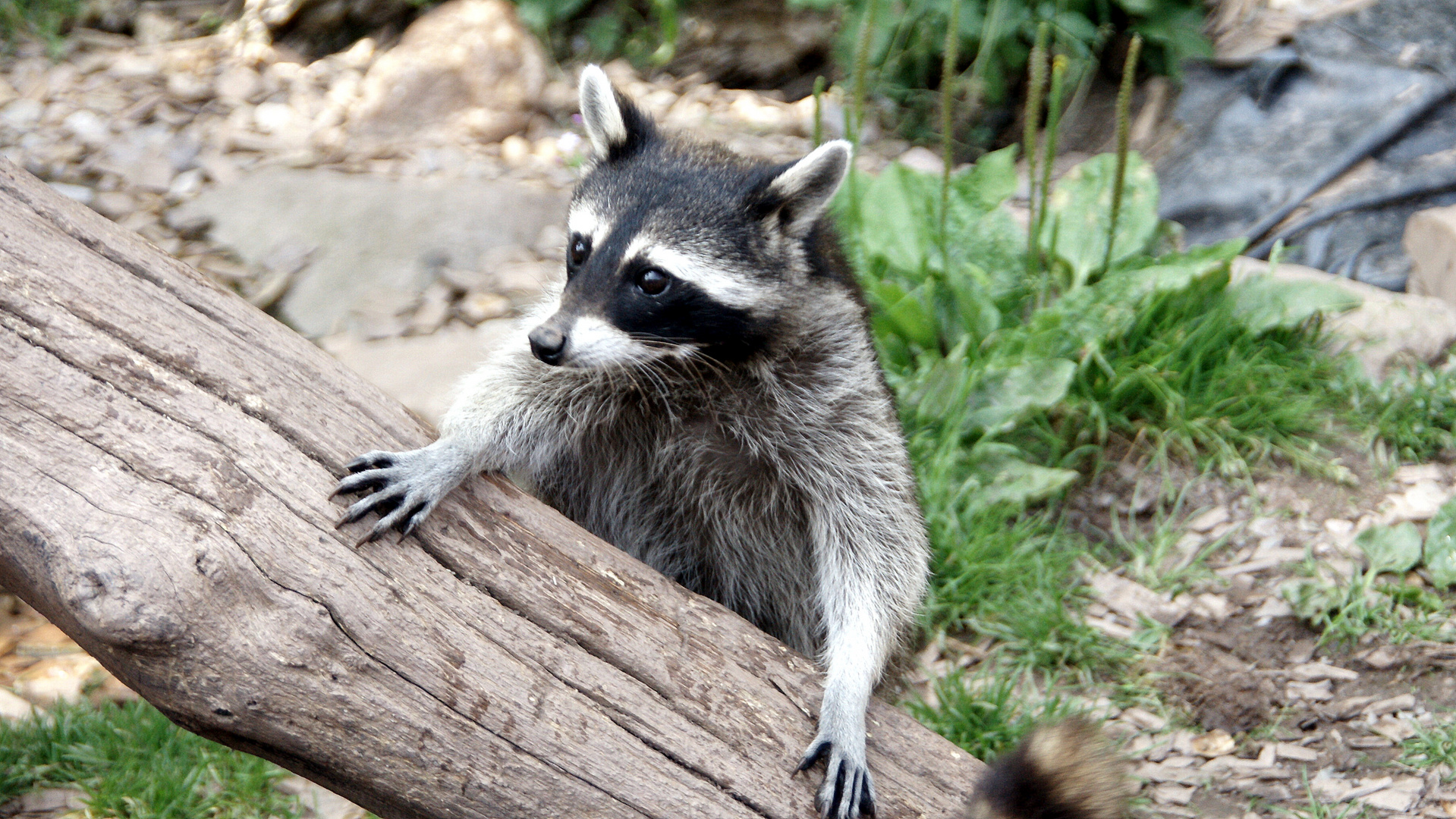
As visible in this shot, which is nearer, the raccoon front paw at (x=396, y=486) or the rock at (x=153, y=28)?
the raccoon front paw at (x=396, y=486)

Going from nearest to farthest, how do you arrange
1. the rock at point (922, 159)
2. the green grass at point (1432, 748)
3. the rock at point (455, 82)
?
1. the green grass at point (1432, 748)
2. the rock at point (922, 159)
3. the rock at point (455, 82)

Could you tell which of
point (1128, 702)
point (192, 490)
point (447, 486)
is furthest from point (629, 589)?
point (1128, 702)

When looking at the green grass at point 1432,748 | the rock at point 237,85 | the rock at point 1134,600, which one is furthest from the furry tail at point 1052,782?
the rock at point 237,85

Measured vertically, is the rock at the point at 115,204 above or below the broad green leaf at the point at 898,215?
below

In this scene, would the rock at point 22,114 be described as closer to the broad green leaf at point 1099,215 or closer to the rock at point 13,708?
the rock at point 13,708

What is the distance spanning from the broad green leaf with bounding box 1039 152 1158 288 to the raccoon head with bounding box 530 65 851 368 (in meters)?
1.74

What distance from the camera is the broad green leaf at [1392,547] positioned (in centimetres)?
339

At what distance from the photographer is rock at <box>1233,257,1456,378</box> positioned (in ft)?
13.5

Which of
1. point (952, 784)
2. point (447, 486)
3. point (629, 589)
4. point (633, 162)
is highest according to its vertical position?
point (633, 162)

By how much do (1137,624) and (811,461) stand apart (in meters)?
1.34

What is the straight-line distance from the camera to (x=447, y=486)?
2354 millimetres

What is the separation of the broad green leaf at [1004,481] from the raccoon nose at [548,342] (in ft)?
5.93

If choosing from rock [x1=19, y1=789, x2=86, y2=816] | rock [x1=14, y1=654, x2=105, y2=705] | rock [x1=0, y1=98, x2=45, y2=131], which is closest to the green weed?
rock [x1=19, y1=789, x2=86, y2=816]

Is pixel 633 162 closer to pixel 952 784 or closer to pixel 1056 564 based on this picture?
pixel 952 784
